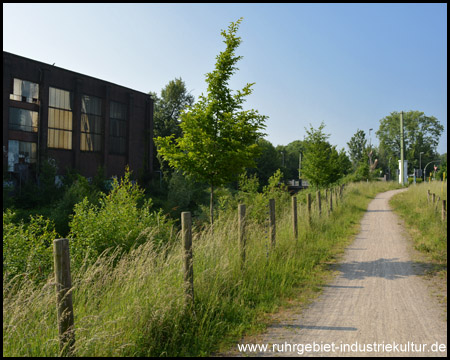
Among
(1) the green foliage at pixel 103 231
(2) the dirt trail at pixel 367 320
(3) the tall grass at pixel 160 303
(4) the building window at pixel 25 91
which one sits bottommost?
(2) the dirt trail at pixel 367 320

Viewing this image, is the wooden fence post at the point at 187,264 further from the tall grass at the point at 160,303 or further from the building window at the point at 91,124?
the building window at the point at 91,124

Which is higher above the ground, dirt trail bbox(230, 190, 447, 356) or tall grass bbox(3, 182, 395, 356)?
tall grass bbox(3, 182, 395, 356)

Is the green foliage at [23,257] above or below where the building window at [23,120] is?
below

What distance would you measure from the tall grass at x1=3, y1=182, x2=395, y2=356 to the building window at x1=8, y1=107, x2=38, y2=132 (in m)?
28.6

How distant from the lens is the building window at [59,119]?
32250 millimetres

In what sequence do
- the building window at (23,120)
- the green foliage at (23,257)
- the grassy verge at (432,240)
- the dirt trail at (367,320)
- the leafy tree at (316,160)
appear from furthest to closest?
1. the building window at (23,120)
2. the leafy tree at (316,160)
3. the grassy verge at (432,240)
4. the green foliage at (23,257)
5. the dirt trail at (367,320)

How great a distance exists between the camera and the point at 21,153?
29562 millimetres

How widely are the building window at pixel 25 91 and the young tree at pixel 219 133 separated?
2629 cm

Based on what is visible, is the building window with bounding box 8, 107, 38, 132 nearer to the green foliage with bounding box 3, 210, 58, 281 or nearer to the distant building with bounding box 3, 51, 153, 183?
the distant building with bounding box 3, 51, 153, 183

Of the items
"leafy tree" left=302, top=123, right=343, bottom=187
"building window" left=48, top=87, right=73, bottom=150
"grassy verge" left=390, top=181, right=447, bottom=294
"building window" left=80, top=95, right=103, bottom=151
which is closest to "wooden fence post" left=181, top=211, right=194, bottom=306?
"grassy verge" left=390, top=181, right=447, bottom=294

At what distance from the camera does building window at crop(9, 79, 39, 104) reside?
29.6 m

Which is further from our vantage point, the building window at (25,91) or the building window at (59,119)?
the building window at (59,119)

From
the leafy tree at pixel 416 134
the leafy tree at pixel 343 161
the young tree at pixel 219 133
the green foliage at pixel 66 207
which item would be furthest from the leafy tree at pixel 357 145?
the young tree at pixel 219 133

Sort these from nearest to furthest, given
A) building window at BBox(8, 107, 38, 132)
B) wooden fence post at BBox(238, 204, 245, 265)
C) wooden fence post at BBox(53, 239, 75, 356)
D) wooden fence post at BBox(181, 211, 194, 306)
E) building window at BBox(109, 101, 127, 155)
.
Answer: wooden fence post at BBox(53, 239, 75, 356), wooden fence post at BBox(181, 211, 194, 306), wooden fence post at BBox(238, 204, 245, 265), building window at BBox(8, 107, 38, 132), building window at BBox(109, 101, 127, 155)
